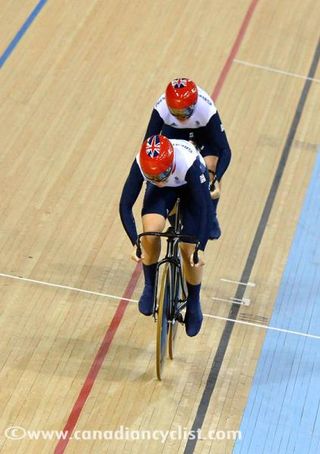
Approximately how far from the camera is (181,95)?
5.60 meters

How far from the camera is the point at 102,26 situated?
887 cm

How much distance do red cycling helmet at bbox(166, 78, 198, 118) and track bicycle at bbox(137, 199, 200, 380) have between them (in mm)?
560

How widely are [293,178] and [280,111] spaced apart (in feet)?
2.81

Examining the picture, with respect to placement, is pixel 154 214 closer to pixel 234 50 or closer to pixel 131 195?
pixel 131 195

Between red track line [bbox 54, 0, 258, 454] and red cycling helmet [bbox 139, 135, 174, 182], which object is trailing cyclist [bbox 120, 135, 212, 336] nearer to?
red cycling helmet [bbox 139, 135, 174, 182]

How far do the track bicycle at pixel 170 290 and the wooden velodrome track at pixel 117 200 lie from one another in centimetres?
35

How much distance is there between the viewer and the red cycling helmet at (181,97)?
5.60 meters

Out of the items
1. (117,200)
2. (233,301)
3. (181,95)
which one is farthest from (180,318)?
(117,200)

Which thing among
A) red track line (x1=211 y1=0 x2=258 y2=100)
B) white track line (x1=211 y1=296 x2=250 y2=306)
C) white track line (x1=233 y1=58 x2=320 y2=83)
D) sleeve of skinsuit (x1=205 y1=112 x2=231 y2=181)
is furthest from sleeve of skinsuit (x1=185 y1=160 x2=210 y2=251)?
white track line (x1=233 y1=58 x2=320 y2=83)

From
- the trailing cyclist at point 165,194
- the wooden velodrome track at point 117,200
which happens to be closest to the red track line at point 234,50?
the wooden velodrome track at point 117,200

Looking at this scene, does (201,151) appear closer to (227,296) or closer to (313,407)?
(227,296)

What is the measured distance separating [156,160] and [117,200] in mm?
2107

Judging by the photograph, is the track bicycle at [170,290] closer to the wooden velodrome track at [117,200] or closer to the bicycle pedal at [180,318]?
the bicycle pedal at [180,318]

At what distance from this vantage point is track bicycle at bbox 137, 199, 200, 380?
210 inches
